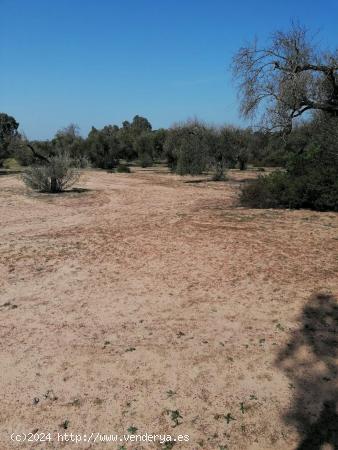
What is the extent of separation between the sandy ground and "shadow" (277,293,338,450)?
0.01 meters

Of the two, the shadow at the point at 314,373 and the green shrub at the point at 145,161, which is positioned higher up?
the green shrub at the point at 145,161

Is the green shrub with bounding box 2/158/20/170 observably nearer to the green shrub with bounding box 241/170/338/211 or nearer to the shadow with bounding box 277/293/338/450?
the green shrub with bounding box 241/170/338/211

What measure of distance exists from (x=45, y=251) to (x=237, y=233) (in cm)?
365

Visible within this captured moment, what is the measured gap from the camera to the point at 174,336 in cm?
456

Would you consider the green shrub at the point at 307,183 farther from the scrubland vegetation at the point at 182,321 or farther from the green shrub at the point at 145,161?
the green shrub at the point at 145,161

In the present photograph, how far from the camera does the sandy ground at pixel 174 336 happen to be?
10.8ft

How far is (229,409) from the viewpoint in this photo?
3.42m

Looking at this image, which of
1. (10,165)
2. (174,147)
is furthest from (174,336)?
(10,165)

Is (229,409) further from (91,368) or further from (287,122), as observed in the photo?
(287,122)

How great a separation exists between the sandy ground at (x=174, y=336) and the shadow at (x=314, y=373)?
0.04 feet

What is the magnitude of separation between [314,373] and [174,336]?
4.67 feet

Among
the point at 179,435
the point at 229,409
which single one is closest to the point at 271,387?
the point at 229,409

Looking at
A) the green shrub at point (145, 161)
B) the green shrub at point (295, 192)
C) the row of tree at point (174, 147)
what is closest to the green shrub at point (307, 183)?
the green shrub at point (295, 192)

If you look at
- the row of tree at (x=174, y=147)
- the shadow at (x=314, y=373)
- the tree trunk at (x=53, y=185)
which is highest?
the row of tree at (x=174, y=147)
